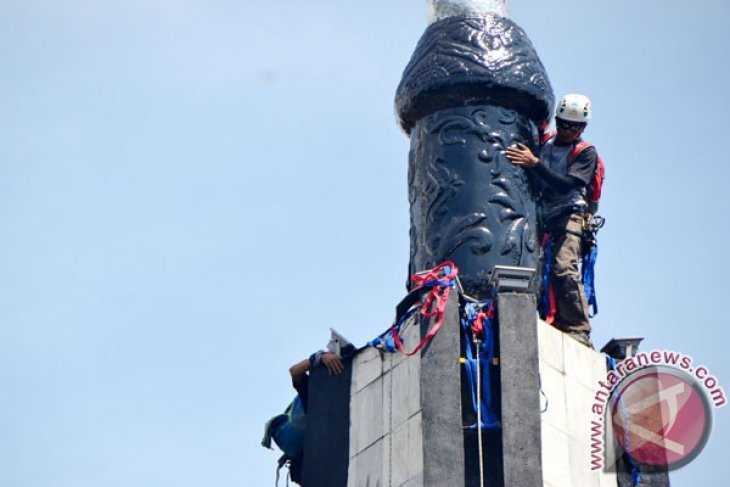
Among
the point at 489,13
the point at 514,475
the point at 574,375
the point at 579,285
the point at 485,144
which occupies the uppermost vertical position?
the point at 489,13

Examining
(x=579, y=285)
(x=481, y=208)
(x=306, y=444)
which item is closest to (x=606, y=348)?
(x=579, y=285)

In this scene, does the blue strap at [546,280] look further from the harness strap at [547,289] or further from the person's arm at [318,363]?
the person's arm at [318,363]

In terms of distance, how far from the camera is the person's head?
2670 cm

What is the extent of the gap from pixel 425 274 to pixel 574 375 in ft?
7.58

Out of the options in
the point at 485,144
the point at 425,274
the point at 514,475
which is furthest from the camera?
the point at 485,144

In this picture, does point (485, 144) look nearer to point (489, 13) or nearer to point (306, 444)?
point (489, 13)

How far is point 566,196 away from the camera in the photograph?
86.9 feet

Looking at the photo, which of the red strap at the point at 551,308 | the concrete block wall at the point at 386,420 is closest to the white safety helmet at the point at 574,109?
the red strap at the point at 551,308

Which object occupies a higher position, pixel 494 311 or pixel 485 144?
pixel 485 144

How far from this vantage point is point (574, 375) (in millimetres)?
24578

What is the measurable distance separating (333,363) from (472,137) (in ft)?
12.1

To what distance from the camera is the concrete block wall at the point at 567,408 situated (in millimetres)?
23562

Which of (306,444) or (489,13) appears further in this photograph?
(489,13)

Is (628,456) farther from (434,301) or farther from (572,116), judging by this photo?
(572,116)
